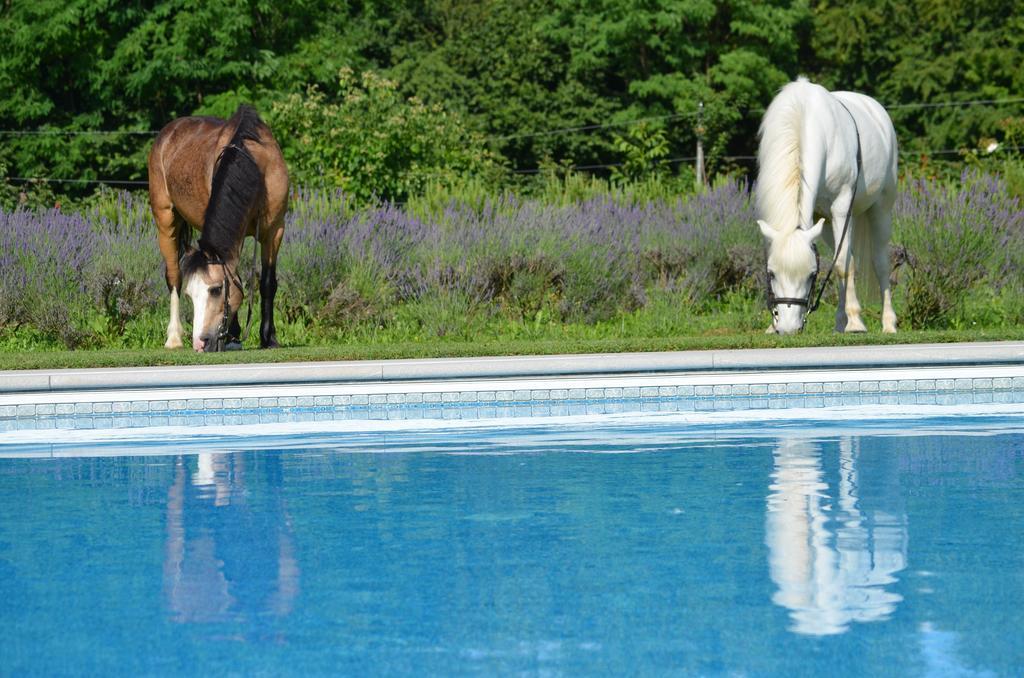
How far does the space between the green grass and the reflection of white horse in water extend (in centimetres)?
377

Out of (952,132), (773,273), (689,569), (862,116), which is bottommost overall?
(689,569)

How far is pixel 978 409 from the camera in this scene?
8.88 m

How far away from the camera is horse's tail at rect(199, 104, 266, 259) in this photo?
10383 millimetres

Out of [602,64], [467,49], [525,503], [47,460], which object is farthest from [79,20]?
[525,503]

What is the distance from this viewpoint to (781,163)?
36.2ft

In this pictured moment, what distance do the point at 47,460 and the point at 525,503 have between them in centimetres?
288

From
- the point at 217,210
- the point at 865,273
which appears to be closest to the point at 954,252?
the point at 865,273

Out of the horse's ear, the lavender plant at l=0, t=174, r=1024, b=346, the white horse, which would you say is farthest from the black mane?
the horse's ear

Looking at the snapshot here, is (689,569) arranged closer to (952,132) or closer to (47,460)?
(47,460)

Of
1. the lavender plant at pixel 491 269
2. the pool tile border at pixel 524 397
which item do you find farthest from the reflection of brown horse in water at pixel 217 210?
the pool tile border at pixel 524 397

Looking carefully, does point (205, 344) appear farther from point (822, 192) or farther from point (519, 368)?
point (822, 192)

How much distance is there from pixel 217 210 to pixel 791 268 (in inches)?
166

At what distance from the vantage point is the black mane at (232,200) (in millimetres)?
10359

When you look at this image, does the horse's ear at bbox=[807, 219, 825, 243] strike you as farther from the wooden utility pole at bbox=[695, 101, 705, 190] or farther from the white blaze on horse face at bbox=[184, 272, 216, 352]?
the wooden utility pole at bbox=[695, 101, 705, 190]
